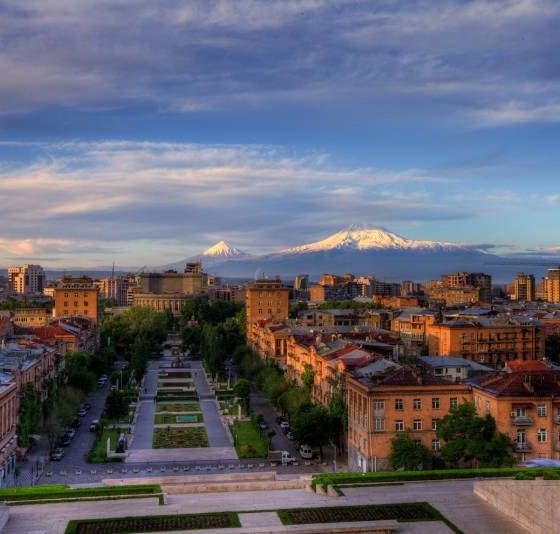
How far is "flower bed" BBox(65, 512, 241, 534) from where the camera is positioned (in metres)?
27.5

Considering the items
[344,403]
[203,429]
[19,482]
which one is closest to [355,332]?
[203,429]

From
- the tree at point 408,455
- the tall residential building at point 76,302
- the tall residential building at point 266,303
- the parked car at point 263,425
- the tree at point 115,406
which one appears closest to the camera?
the tree at point 408,455

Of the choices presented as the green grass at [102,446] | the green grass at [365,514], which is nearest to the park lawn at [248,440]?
the green grass at [102,446]

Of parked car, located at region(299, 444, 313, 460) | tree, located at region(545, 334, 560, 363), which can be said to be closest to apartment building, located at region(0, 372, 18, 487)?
parked car, located at region(299, 444, 313, 460)

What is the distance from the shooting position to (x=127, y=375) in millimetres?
85562

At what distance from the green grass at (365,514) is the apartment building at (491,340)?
4468 centimetres

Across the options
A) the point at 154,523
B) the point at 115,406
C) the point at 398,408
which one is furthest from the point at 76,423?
the point at 154,523

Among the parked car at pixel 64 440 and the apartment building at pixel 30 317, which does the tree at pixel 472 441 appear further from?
the apartment building at pixel 30 317

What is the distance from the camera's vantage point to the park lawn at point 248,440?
50.0 meters

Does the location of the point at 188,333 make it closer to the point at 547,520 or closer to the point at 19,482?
the point at 19,482

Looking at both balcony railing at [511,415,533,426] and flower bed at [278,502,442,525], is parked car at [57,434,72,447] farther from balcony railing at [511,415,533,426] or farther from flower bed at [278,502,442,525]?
balcony railing at [511,415,533,426]

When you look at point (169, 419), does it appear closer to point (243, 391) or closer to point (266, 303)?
point (243, 391)

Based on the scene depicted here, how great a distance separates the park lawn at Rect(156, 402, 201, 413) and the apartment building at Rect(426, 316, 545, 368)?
2251 cm

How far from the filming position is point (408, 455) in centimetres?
3925
